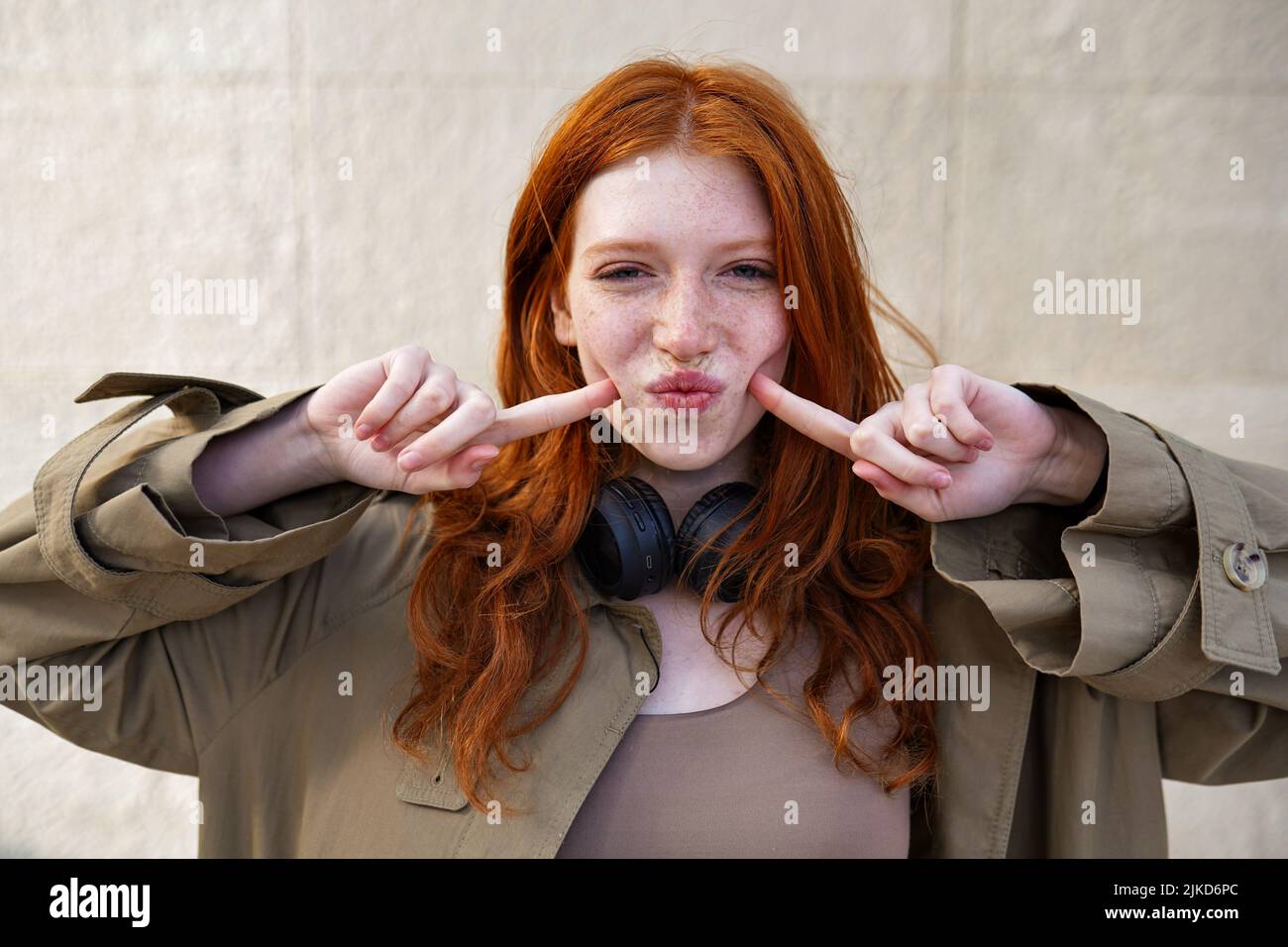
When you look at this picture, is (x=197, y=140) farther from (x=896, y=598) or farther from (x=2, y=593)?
(x=896, y=598)

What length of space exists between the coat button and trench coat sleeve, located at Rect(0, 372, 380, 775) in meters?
1.05

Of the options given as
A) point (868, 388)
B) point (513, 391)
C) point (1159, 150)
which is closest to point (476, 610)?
point (513, 391)

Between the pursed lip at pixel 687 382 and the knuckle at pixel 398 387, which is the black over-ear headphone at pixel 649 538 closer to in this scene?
the pursed lip at pixel 687 382

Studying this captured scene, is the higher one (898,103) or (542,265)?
(898,103)

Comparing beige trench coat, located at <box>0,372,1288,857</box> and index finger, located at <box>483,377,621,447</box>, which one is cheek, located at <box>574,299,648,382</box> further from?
beige trench coat, located at <box>0,372,1288,857</box>

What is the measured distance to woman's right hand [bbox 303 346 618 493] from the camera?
1285 mm

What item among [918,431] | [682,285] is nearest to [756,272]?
[682,285]

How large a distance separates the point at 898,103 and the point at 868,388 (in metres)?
0.87

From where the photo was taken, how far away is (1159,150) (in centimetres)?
219

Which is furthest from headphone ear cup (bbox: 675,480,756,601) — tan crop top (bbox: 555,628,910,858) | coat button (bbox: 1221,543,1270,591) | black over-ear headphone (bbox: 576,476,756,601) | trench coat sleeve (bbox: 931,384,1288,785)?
coat button (bbox: 1221,543,1270,591)

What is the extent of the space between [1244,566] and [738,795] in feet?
2.16

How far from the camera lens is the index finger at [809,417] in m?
1.34

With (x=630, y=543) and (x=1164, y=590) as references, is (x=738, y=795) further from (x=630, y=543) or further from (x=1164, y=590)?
(x=1164, y=590)

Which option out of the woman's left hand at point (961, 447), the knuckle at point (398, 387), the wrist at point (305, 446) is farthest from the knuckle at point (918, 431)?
the wrist at point (305, 446)
